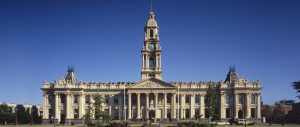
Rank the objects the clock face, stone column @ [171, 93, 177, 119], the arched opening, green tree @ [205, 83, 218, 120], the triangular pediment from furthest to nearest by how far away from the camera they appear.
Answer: the clock face, the arched opening, stone column @ [171, 93, 177, 119], the triangular pediment, green tree @ [205, 83, 218, 120]

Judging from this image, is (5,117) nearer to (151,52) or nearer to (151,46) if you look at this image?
(151,52)

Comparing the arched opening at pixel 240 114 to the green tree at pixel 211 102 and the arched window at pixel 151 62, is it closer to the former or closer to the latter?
the green tree at pixel 211 102

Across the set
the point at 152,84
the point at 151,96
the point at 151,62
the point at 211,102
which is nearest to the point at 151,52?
the point at 151,62

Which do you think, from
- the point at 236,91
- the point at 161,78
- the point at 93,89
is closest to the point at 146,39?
the point at 161,78

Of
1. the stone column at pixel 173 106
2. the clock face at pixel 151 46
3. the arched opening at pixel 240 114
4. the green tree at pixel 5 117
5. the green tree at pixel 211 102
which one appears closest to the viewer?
the green tree at pixel 211 102

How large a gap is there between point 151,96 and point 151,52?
11841 millimetres

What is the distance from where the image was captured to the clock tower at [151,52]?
12750 cm

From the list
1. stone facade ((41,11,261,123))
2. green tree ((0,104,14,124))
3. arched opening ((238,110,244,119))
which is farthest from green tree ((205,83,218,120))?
green tree ((0,104,14,124))

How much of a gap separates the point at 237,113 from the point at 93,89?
37777mm

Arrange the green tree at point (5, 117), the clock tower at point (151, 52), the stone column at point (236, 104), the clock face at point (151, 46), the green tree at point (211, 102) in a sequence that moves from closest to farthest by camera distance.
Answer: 1. the green tree at point (211, 102)
2. the green tree at point (5, 117)
3. the stone column at point (236, 104)
4. the clock tower at point (151, 52)
5. the clock face at point (151, 46)

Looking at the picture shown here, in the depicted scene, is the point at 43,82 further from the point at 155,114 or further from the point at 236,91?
the point at 236,91

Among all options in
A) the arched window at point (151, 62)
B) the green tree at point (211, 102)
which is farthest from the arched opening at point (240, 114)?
the arched window at point (151, 62)

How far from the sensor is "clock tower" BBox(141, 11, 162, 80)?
12750 cm

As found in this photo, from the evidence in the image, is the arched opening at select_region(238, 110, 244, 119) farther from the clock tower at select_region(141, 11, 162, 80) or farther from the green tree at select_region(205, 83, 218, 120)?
the clock tower at select_region(141, 11, 162, 80)
